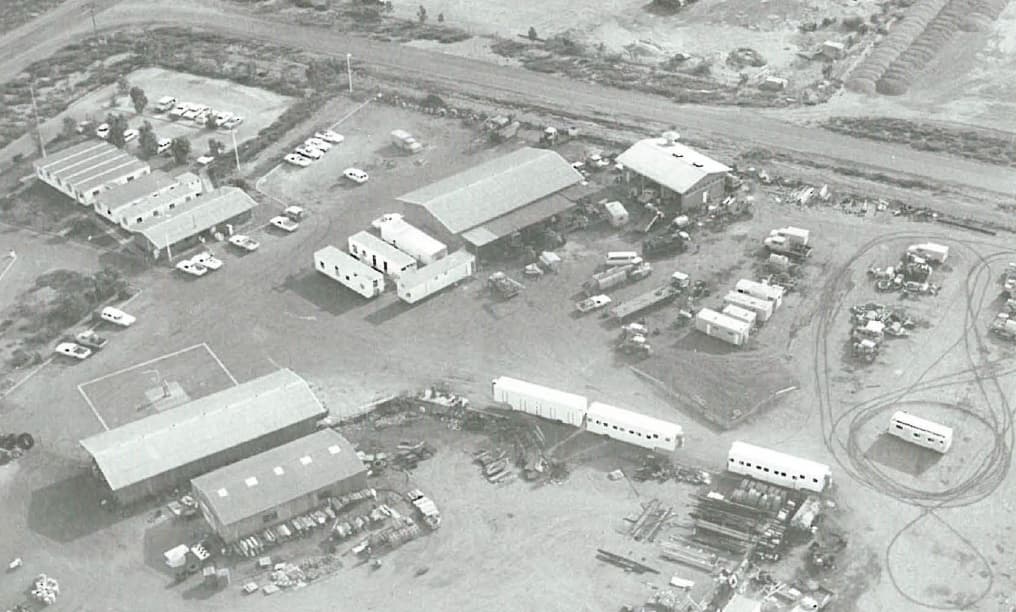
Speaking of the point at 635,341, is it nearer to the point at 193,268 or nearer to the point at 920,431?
the point at 920,431

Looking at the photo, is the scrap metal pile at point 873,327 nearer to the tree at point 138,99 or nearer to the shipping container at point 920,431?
the shipping container at point 920,431

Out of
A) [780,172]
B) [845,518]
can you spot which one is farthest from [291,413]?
[780,172]

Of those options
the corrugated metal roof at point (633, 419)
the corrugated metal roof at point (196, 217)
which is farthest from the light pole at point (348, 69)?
the corrugated metal roof at point (633, 419)

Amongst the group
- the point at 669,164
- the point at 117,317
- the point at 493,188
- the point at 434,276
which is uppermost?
the point at 669,164

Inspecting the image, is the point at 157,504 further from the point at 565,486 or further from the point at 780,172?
the point at 780,172

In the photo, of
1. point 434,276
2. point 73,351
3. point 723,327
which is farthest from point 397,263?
point 723,327

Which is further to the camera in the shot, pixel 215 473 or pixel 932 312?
pixel 932 312

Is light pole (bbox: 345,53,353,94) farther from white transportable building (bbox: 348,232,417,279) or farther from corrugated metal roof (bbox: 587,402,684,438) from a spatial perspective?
corrugated metal roof (bbox: 587,402,684,438)
